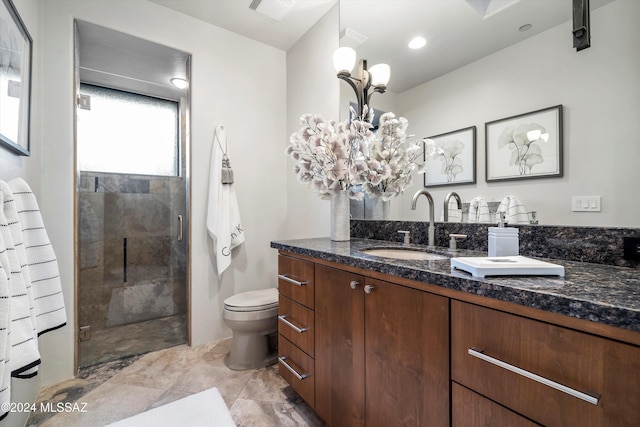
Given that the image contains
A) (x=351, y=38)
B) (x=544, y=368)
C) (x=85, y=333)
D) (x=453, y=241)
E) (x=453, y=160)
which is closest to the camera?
(x=544, y=368)

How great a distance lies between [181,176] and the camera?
8.23ft

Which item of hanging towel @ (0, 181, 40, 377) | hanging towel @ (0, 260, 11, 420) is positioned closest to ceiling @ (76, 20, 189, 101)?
hanging towel @ (0, 181, 40, 377)

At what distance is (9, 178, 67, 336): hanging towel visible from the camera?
3.47 ft

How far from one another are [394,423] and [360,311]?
0.37m

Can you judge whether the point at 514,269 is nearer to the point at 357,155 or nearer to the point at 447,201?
the point at 447,201

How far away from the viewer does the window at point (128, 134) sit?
7.38 ft

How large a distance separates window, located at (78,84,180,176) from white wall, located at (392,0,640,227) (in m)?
2.47

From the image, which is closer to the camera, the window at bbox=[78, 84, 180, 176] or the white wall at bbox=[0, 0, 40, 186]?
the white wall at bbox=[0, 0, 40, 186]

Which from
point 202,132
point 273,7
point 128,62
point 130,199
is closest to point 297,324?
point 202,132

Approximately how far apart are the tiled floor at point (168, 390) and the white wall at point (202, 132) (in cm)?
21

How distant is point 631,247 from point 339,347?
106cm

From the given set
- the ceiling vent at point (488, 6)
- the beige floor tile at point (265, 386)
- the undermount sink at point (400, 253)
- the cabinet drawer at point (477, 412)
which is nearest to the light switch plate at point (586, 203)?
the undermount sink at point (400, 253)

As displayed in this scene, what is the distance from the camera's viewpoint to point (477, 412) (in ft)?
2.31

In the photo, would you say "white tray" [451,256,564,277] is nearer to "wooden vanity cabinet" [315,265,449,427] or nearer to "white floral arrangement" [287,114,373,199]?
"wooden vanity cabinet" [315,265,449,427]
